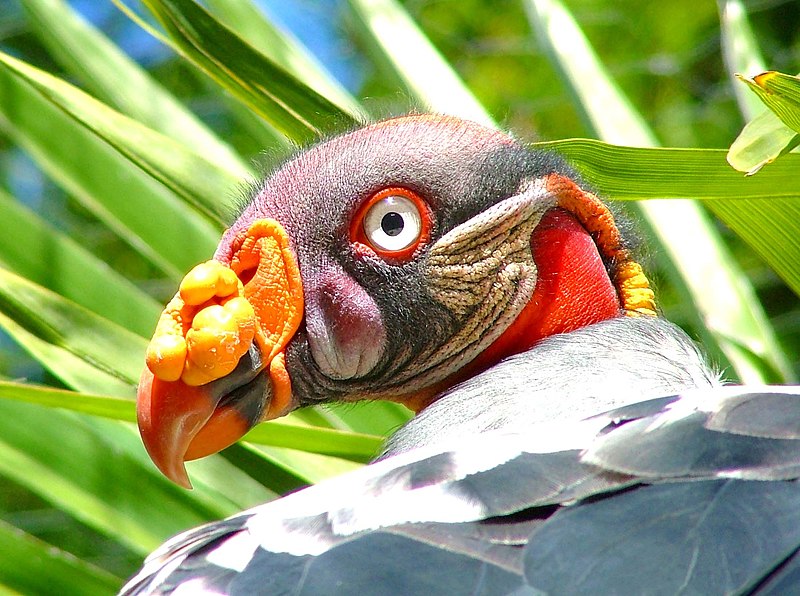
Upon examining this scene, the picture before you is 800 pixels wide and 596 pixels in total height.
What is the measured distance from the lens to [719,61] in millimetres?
3666

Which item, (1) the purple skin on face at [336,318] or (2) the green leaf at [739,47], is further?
(2) the green leaf at [739,47]

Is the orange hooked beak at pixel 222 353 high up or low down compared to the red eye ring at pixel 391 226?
down

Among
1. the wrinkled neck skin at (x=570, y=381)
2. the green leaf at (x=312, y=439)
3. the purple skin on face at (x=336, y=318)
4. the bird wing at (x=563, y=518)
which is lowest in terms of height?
the bird wing at (x=563, y=518)

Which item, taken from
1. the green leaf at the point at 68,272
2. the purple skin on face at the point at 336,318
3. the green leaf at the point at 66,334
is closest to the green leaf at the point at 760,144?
the purple skin on face at the point at 336,318

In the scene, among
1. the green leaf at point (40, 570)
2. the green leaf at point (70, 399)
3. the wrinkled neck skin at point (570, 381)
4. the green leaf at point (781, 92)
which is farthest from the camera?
the green leaf at point (40, 570)

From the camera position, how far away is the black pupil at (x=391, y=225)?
1285mm

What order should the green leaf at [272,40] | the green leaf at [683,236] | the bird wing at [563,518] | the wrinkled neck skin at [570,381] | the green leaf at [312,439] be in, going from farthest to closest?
the green leaf at [272,40] → the green leaf at [683,236] → the green leaf at [312,439] → the wrinkled neck skin at [570,381] → the bird wing at [563,518]

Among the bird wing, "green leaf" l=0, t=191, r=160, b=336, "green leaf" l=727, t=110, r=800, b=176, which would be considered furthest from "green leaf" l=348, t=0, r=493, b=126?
the bird wing

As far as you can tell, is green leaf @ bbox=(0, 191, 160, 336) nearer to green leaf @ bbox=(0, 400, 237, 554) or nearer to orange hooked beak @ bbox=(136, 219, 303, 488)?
green leaf @ bbox=(0, 400, 237, 554)

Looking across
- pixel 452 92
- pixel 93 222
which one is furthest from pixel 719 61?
pixel 452 92

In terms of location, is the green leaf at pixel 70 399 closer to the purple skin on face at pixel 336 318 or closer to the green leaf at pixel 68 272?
the purple skin on face at pixel 336 318

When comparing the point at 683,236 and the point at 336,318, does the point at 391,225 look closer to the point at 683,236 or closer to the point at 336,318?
the point at 336,318

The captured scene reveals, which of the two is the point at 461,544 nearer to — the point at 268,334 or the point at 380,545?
the point at 380,545

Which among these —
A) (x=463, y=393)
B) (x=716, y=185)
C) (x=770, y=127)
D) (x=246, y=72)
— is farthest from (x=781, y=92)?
(x=246, y=72)
